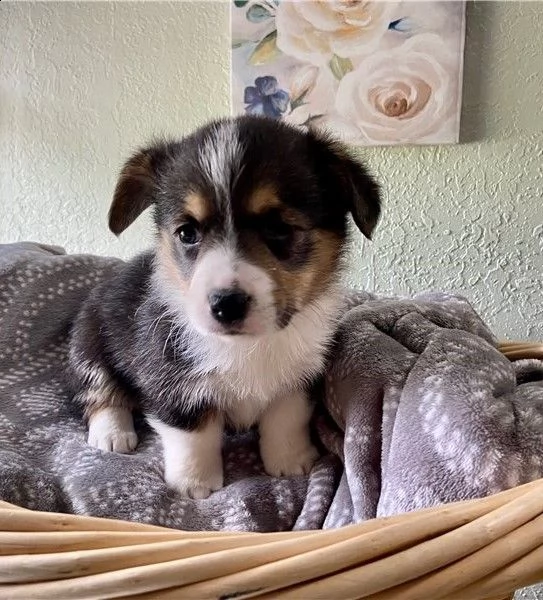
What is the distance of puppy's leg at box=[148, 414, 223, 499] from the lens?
116 centimetres

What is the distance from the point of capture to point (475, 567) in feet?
2.32

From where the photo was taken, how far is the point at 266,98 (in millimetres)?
2035

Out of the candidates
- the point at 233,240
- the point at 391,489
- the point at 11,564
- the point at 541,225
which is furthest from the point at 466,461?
the point at 541,225

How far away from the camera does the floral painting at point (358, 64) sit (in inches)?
74.9

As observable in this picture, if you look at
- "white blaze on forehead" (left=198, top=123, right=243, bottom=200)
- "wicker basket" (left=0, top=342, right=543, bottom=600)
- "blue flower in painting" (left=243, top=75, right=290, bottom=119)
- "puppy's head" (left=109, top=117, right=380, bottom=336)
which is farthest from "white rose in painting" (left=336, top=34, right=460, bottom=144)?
"wicker basket" (left=0, top=342, right=543, bottom=600)

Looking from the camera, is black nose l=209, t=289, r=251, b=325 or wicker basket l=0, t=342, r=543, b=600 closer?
wicker basket l=0, t=342, r=543, b=600

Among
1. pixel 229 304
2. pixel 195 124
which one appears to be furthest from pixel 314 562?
pixel 195 124

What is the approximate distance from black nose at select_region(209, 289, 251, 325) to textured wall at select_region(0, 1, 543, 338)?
1.17 m

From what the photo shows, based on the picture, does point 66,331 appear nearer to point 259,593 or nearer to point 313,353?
point 313,353

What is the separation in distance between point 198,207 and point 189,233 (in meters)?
0.06

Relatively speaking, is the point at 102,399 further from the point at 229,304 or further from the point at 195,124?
the point at 195,124

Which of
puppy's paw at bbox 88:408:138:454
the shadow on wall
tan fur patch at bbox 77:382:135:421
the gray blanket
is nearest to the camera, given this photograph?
the gray blanket

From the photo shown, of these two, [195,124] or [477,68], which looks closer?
[477,68]

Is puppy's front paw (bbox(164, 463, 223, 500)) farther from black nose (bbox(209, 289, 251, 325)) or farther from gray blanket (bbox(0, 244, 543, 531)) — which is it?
black nose (bbox(209, 289, 251, 325))
